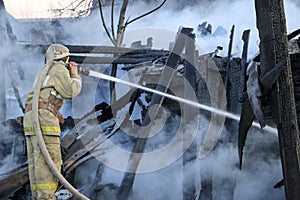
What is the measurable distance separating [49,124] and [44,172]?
21.1 inches

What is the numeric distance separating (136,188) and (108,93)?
383 centimetres

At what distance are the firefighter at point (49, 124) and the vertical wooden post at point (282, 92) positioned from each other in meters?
2.24

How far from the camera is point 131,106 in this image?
24.7ft

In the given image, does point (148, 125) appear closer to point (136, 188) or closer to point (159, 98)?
point (159, 98)

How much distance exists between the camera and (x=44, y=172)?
4543mm

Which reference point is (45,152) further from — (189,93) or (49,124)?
(189,93)

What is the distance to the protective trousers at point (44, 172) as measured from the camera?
453 centimetres

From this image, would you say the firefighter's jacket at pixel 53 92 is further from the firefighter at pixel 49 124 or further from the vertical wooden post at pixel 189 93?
the vertical wooden post at pixel 189 93

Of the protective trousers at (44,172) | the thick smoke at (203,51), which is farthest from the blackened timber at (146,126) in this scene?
the protective trousers at (44,172)

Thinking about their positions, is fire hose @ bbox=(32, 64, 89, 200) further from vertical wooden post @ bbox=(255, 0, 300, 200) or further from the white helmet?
vertical wooden post @ bbox=(255, 0, 300, 200)

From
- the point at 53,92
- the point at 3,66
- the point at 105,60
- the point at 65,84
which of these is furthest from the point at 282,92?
the point at 3,66

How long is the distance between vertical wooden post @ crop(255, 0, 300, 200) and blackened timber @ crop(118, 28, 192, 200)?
239cm

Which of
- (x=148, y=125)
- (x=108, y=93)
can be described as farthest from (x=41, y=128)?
(x=108, y=93)

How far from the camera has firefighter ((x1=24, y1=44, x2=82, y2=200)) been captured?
454 centimetres
